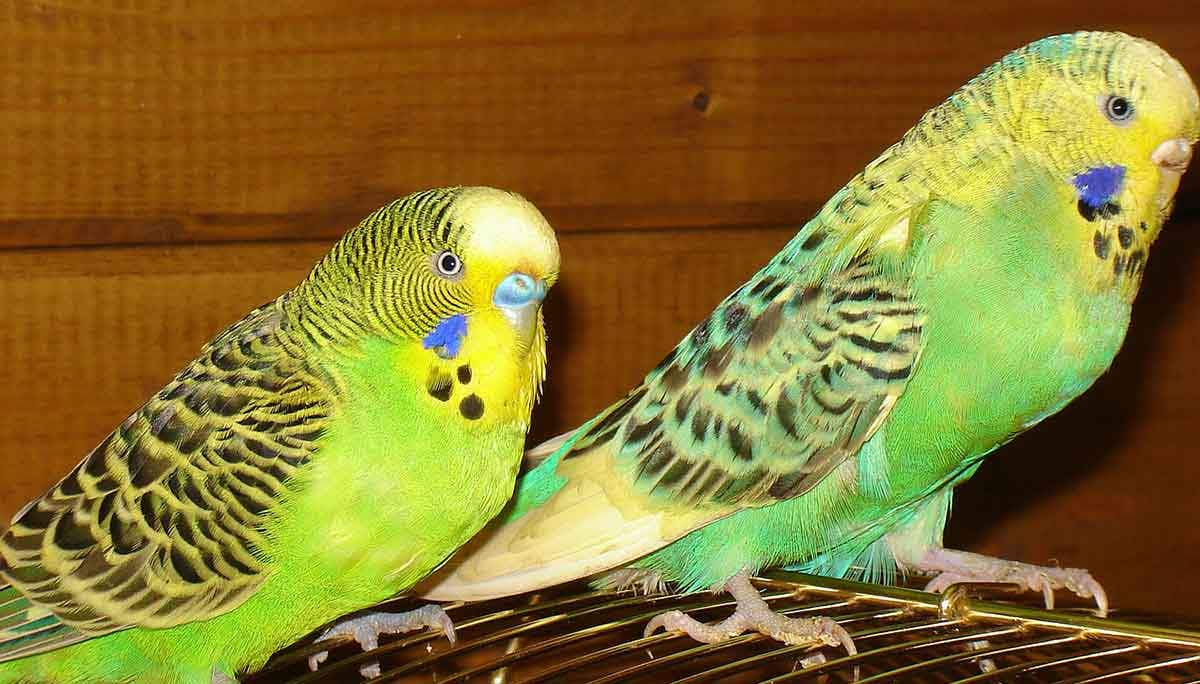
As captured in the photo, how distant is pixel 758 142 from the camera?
236cm

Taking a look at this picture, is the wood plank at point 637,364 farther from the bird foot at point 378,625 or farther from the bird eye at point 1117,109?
the bird eye at point 1117,109

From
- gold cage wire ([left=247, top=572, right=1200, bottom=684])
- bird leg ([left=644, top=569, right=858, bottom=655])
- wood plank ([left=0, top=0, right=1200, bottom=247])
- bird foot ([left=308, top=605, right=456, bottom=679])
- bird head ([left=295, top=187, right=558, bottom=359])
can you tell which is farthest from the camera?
wood plank ([left=0, top=0, right=1200, bottom=247])

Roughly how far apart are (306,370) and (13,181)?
72 cm

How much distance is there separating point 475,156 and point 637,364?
1.72 feet

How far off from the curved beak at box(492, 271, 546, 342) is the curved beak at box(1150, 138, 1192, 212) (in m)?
0.82

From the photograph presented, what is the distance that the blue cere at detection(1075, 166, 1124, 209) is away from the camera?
64.6 inches

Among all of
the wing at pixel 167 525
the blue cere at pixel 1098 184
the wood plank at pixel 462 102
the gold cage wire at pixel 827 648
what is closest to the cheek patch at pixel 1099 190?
the blue cere at pixel 1098 184

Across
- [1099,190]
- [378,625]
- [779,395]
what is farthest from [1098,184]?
[378,625]

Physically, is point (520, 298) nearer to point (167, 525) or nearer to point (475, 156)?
point (167, 525)

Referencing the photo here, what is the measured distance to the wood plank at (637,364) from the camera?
79.3 inches

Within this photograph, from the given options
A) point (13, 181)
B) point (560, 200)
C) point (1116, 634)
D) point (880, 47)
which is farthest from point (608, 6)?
point (1116, 634)

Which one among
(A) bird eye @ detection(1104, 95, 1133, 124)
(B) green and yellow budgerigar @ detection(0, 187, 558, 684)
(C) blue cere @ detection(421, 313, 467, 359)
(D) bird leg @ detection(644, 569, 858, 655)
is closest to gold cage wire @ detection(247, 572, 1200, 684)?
(D) bird leg @ detection(644, 569, 858, 655)

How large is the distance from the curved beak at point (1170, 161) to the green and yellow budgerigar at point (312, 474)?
0.80 metres

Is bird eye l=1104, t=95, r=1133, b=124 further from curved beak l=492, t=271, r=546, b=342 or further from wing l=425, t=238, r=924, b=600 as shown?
curved beak l=492, t=271, r=546, b=342
